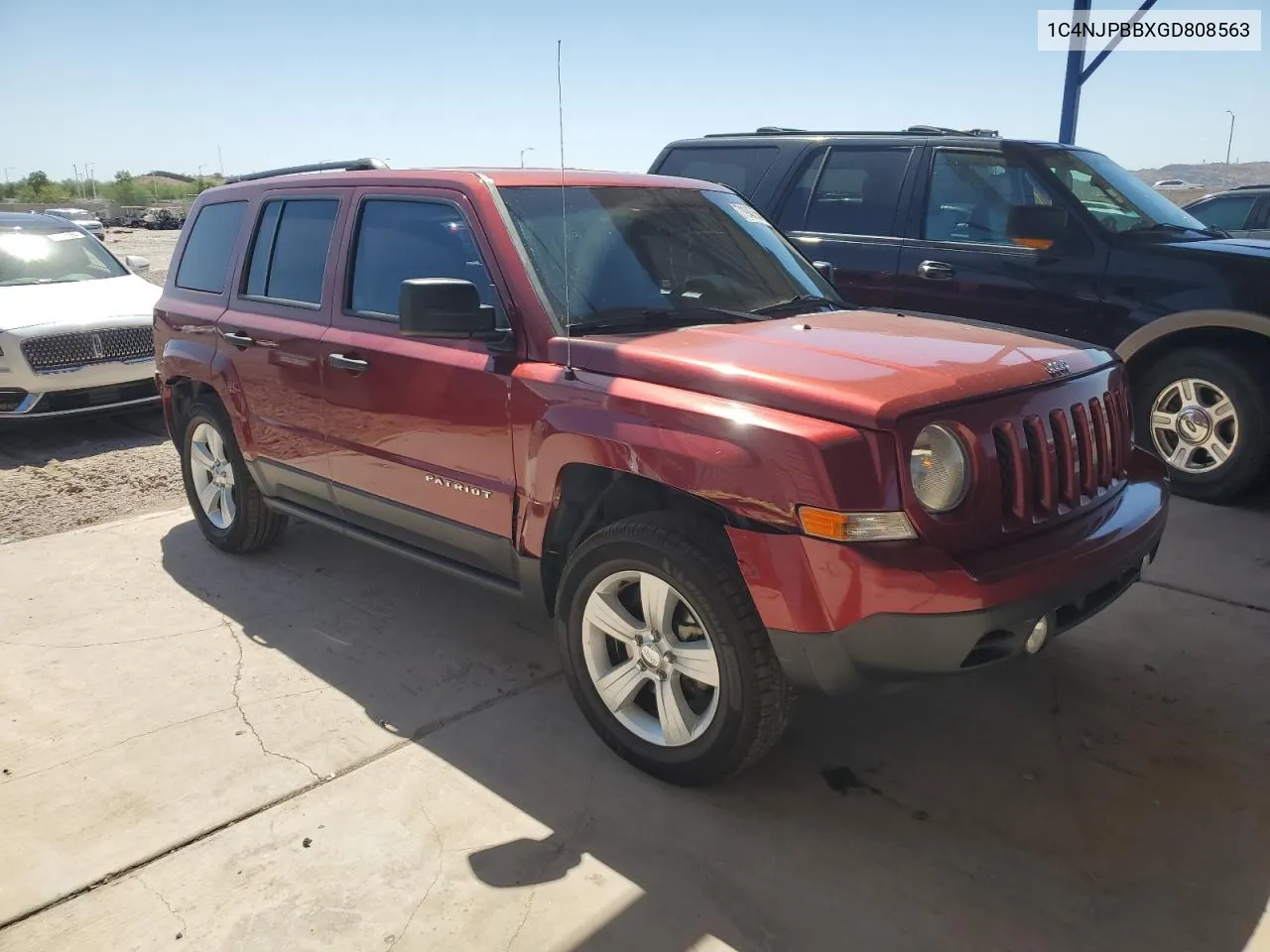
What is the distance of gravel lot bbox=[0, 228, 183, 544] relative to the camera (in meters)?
5.91

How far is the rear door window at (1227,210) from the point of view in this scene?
10617 millimetres

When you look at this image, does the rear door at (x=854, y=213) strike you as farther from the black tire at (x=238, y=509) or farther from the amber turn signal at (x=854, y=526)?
the amber turn signal at (x=854, y=526)

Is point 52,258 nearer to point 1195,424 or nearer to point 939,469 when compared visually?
point 939,469

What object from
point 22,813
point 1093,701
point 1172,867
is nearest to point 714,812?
point 1172,867

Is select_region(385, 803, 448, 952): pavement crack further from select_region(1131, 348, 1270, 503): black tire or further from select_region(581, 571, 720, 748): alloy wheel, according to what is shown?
select_region(1131, 348, 1270, 503): black tire

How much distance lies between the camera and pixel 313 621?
4.29 meters

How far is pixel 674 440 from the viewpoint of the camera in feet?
9.05

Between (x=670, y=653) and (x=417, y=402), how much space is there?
141 cm

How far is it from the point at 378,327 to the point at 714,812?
2.22 meters

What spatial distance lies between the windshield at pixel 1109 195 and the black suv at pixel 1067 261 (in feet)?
0.04

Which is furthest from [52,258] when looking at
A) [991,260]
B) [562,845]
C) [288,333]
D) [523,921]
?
[523,921]

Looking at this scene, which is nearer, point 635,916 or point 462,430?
point 635,916

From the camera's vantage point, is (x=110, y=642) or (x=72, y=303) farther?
(x=72, y=303)

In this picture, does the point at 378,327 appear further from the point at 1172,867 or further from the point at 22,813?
the point at 1172,867
